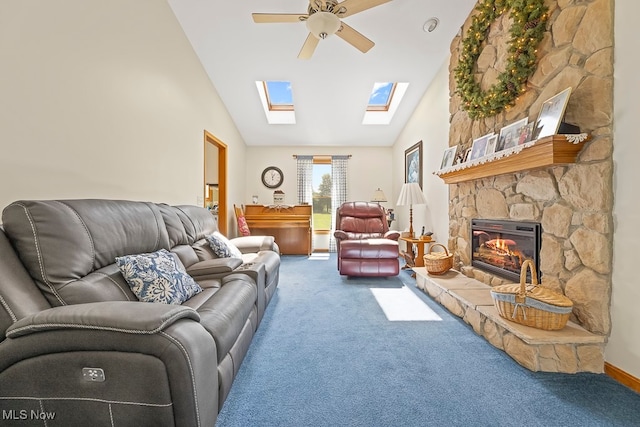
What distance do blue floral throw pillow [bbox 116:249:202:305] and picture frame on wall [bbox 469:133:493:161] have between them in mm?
2779

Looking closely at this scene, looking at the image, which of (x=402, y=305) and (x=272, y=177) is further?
(x=272, y=177)

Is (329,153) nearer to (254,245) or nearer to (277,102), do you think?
(277,102)

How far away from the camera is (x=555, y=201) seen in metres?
2.07

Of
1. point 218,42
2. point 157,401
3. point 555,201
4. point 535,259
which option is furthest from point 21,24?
point 535,259

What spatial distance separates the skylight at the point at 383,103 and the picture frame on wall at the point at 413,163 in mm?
788

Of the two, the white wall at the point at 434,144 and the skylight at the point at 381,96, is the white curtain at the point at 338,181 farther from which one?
the white wall at the point at 434,144

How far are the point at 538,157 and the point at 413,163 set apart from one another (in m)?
3.06

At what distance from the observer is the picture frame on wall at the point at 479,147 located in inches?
108

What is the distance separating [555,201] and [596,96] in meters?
0.72

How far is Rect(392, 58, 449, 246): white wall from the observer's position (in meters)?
3.84

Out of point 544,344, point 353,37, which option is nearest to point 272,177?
point 353,37

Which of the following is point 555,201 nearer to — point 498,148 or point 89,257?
point 498,148

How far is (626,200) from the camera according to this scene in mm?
1634

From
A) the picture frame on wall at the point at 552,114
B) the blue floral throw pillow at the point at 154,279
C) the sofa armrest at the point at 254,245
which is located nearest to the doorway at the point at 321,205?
the sofa armrest at the point at 254,245
